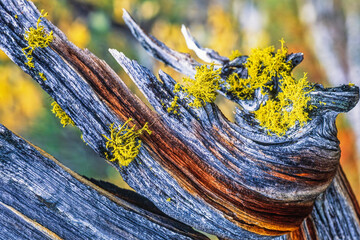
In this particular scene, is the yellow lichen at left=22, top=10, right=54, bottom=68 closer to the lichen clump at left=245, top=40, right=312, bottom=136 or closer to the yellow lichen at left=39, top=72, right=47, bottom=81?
the yellow lichen at left=39, top=72, right=47, bottom=81

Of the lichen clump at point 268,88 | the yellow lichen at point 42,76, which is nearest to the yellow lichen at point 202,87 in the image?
the lichen clump at point 268,88

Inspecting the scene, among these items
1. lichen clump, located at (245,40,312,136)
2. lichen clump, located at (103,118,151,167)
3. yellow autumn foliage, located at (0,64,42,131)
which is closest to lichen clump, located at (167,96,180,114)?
lichen clump, located at (103,118,151,167)

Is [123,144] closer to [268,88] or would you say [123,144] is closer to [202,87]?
[202,87]

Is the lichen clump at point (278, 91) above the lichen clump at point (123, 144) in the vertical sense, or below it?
above

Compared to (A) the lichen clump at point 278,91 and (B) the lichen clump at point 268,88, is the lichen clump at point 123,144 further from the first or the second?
(A) the lichen clump at point 278,91

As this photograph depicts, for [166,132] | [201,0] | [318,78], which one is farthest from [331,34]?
[166,132]
